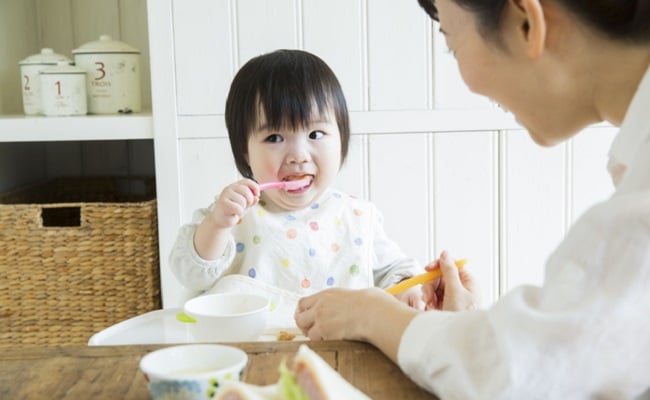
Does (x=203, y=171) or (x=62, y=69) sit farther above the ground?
(x=62, y=69)

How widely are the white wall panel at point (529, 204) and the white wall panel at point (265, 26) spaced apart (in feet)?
1.87

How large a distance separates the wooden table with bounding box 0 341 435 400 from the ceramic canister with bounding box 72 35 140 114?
47.5 inches

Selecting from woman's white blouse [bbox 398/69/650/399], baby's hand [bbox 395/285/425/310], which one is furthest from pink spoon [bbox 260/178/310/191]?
woman's white blouse [bbox 398/69/650/399]

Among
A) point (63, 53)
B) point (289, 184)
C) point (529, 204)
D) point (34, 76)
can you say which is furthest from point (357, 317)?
point (63, 53)

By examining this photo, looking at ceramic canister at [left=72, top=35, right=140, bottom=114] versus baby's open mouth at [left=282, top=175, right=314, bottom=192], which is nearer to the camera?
baby's open mouth at [left=282, top=175, right=314, bottom=192]

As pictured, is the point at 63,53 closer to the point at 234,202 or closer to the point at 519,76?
the point at 234,202

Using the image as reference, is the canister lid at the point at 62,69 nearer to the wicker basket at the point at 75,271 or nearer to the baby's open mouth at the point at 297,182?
the wicker basket at the point at 75,271

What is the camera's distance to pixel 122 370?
29.6 inches

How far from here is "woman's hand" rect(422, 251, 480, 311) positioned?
1008 millimetres

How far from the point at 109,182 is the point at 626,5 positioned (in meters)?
1.83

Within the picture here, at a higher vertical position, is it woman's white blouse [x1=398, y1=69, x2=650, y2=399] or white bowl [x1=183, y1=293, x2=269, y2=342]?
woman's white blouse [x1=398, y1=69, x2=650, y2=399]

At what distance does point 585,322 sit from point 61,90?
1.57 meters

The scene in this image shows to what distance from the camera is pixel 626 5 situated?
0.65 meters

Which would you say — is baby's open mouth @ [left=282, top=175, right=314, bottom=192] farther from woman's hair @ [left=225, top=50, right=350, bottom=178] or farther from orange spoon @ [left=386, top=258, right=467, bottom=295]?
orange spoon @ [left=386, top=258, right=467, bottom=295]
